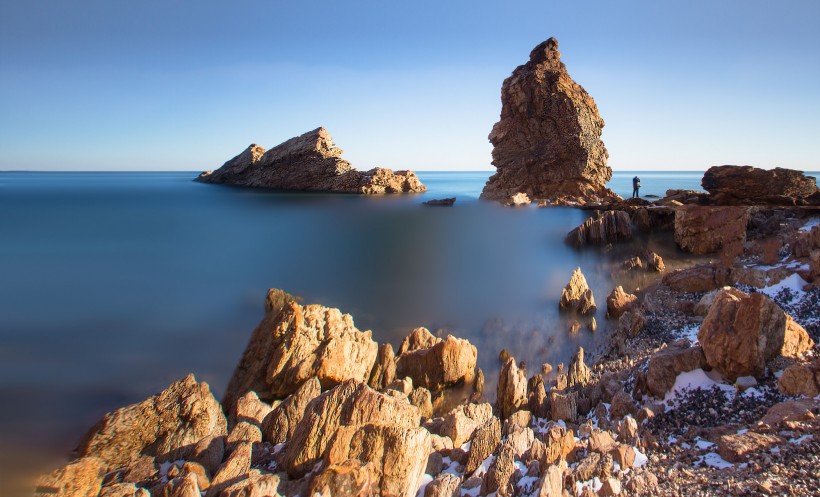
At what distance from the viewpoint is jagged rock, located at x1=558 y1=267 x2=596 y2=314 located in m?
14.7

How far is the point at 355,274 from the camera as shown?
22.2 metres

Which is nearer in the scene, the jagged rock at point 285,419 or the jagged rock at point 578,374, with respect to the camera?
the jagged rock at point 285,419

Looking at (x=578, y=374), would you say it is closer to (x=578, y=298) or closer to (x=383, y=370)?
(x=383, y=370)

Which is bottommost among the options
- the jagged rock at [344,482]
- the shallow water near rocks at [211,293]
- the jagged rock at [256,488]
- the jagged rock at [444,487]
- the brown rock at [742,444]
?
the shallow water near rocks at [211,293]

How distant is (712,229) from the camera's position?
23.7 m

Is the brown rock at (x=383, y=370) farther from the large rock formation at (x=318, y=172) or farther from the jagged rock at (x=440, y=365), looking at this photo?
the large rock formation at (x=318, y=172)

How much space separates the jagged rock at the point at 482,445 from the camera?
18.4ft

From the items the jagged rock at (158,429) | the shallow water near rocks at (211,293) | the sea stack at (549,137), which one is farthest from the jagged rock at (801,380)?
the sea stack at (549,137)

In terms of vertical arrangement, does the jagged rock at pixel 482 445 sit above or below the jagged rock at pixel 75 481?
above

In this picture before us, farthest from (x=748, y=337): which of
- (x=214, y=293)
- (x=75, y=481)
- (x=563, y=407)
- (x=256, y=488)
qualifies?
Answer: (x=214, y=293)

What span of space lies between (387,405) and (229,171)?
117m

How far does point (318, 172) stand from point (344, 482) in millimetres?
87795

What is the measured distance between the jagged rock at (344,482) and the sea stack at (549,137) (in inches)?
2219

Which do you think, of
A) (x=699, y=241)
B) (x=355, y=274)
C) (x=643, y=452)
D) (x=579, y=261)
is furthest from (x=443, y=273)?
(x=643, y=452)
